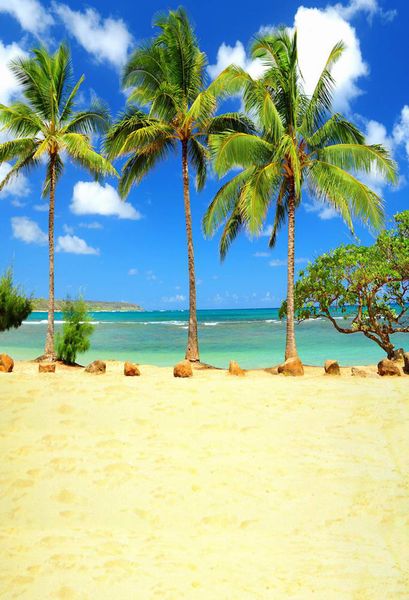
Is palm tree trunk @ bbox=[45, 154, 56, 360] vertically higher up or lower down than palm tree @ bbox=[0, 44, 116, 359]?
lower down

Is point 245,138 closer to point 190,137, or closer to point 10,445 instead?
point 190,137

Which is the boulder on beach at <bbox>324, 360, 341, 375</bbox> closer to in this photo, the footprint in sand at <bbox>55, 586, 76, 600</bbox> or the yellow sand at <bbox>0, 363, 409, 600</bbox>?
the yellow sand at <bbox>0, 363, 409, 600</bbox>

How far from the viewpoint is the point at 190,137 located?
14188 mm

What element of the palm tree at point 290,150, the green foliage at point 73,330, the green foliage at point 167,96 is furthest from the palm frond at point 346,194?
the green foliage at point 73,330

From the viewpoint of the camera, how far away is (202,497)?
3871 millimetres

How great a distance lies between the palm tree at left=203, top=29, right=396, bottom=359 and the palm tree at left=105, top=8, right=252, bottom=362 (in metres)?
1.49

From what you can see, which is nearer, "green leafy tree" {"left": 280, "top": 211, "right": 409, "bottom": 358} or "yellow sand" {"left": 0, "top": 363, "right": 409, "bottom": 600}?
"yellow sand" {"left": 0, "top": 363, "right": 409, "bottom": 600}

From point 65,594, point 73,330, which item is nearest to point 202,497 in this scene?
point 65,594

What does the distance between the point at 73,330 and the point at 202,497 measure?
11.3 meters

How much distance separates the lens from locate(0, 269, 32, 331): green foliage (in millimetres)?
14586

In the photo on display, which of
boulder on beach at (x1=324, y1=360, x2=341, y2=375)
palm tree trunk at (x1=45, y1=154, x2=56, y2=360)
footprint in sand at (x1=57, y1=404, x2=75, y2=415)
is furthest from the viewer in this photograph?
palm tree trunk at (x1=45, y1=154, x2=56, y2=360)

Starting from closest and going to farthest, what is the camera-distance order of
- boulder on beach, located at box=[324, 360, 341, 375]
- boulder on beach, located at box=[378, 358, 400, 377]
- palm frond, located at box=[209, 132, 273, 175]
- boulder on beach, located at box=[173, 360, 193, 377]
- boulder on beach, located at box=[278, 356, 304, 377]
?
boulder on beach, located at box=[378, 358, 400, 377], boulder on beach, located at box=[173, 360, 193, 377], boulder on beach, located at box=[324, 360, 341, 375], boulder on beach, located at box=[278, 356, 304, 377], palm frond, located at box=[209, 132, 273, 175]

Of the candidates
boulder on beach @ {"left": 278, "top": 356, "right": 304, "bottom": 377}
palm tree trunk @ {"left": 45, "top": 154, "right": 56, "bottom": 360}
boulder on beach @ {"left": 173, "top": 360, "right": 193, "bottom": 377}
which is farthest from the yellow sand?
palm tree trunk @ {"left": 45, "top": 154, "right": 56, "bottom": 360}

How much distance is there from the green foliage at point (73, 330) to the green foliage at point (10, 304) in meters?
1.94
